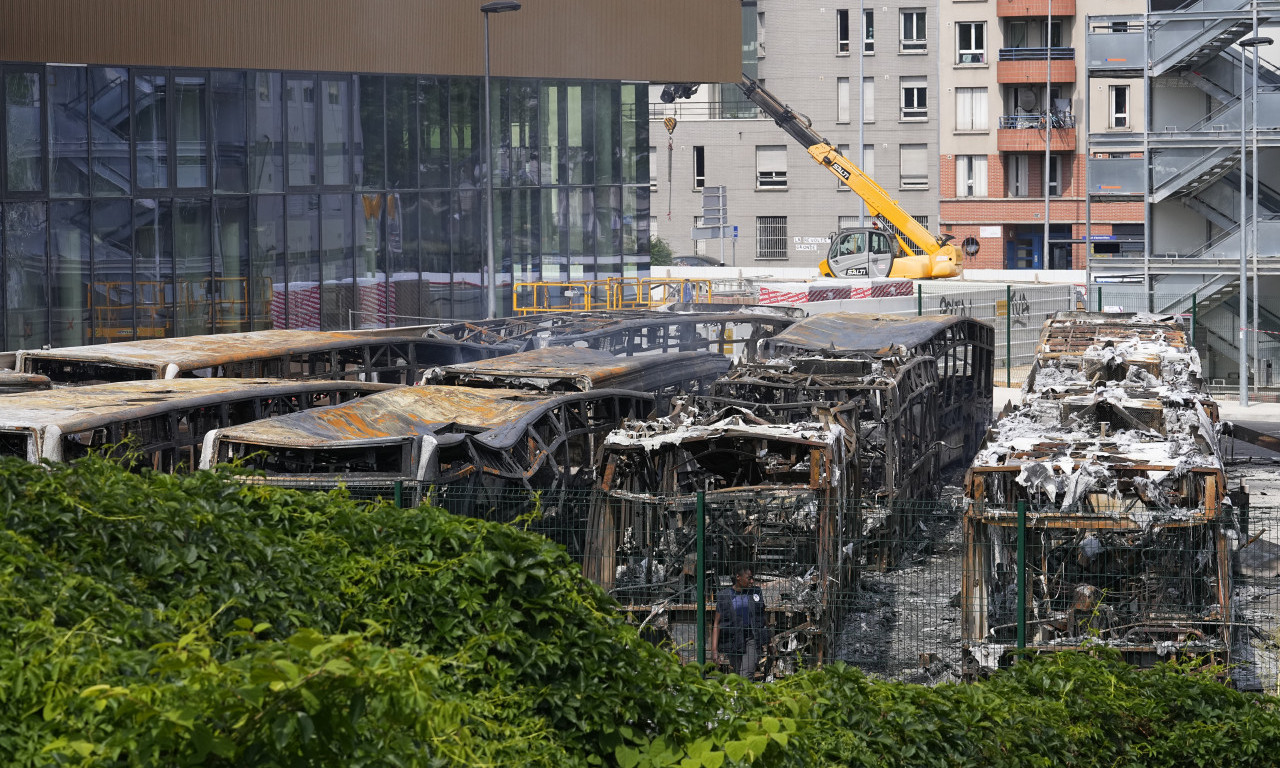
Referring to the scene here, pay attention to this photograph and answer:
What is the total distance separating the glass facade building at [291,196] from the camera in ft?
99.8

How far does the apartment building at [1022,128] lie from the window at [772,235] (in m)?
7.11

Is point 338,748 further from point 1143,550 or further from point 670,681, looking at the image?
point 1143,550

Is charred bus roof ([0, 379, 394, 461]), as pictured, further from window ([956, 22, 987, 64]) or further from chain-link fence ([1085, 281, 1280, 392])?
window ([956, 22, 987, 64])

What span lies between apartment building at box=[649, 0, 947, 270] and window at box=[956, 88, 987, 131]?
3.89 ft

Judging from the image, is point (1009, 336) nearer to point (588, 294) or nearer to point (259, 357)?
point (588, 294)

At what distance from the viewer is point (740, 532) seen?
12.3 metres

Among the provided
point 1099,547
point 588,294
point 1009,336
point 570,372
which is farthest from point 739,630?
point 588,294

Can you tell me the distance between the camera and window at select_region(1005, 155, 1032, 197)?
203 feet

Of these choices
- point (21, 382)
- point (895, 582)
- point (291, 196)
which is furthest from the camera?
point (291, 196)

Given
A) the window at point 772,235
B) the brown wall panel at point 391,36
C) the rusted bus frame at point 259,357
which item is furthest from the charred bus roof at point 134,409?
the window at point 772,235

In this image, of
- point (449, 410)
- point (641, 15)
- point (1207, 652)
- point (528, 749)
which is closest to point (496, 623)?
point (528, 749)

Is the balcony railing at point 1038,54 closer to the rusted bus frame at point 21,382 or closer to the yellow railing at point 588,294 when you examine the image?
the yellow railing at point 588,294

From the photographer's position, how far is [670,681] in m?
6.14

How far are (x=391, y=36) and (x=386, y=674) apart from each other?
33847 mm
